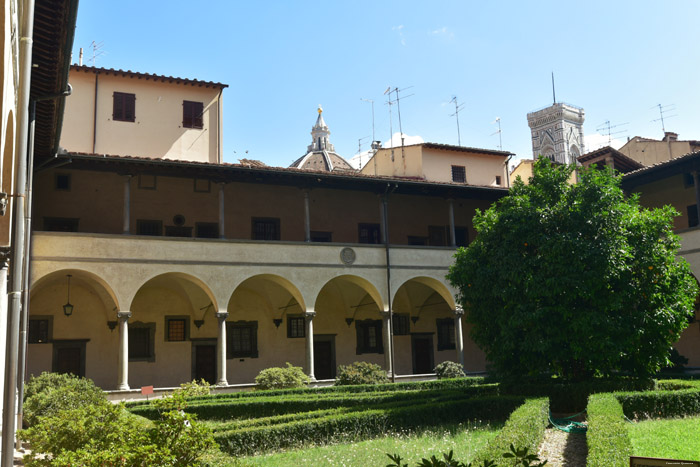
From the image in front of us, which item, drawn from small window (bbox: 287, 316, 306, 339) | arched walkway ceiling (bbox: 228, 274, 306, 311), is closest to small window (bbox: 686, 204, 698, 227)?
arched walkway ceiling (bbox: 228, 274, 306, 311)

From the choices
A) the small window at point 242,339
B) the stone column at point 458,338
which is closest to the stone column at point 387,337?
the stone column at point 458,338

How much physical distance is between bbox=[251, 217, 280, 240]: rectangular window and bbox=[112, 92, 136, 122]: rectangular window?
19.7 feet

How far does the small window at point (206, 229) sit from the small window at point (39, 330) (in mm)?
5694

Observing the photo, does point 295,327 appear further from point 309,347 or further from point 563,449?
point 563,449

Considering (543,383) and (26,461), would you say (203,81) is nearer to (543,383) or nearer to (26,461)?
(543,383)

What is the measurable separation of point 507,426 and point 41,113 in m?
10.8

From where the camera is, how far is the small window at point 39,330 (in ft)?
72.0

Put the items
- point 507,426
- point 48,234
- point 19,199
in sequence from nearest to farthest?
point 19,199 → point 507,426 → point 48,234

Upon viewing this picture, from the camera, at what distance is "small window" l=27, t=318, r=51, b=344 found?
72.0 feet

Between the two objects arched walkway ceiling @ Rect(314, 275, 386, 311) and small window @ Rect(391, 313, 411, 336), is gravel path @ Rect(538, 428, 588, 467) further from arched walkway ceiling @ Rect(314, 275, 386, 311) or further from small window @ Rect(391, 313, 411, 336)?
small window @ Rect(391, 313, 411, 336)

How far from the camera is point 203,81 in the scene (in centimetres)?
2634

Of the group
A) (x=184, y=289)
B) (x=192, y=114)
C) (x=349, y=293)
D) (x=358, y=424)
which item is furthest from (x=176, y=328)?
(x=358, y=424)

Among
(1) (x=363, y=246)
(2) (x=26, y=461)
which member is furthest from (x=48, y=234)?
(2) (x=26, y=461)

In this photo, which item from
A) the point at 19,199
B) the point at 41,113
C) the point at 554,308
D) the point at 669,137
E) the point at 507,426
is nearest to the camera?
the point at 19,199
